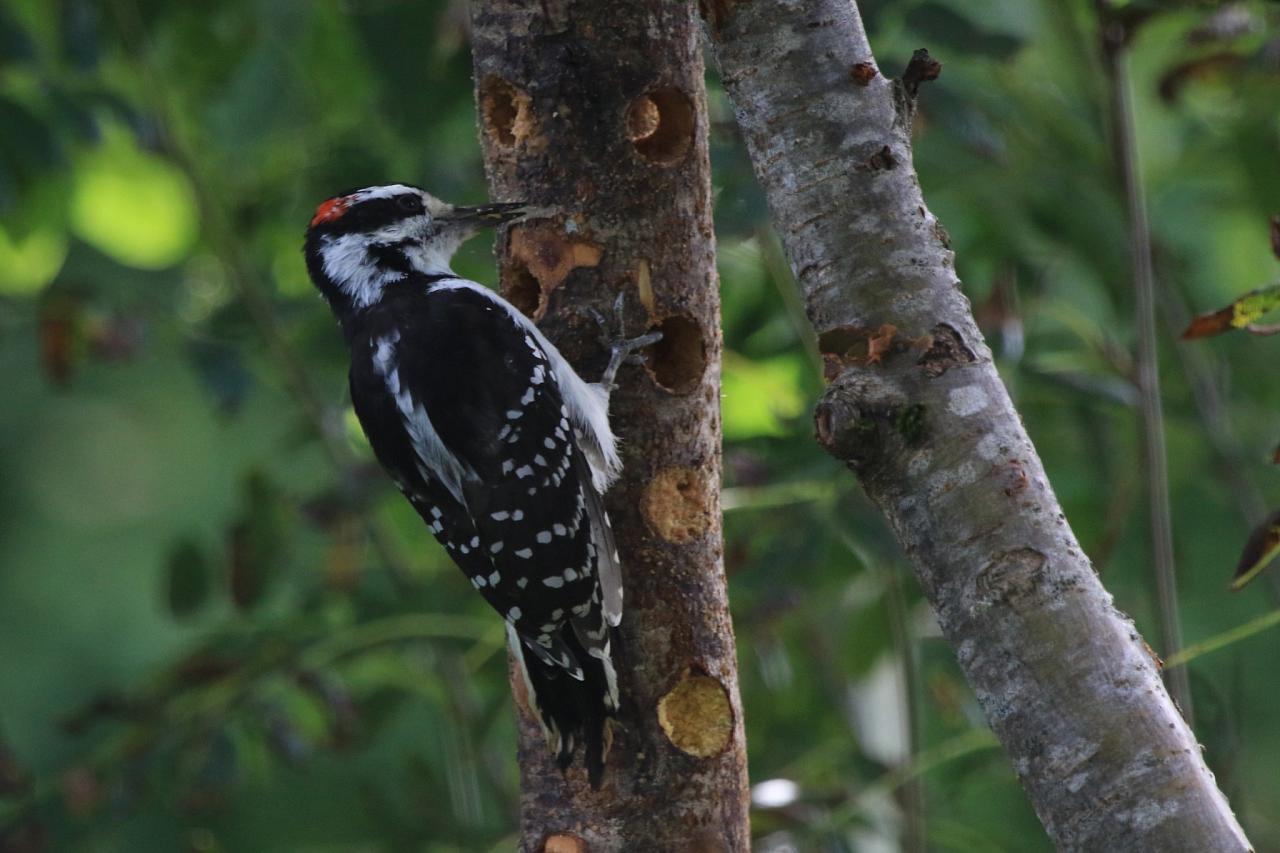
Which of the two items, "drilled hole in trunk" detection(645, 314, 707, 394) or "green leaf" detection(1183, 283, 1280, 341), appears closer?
"green leaf" detection(1183, 283, 1280, 341)

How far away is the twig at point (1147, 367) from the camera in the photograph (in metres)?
2.84

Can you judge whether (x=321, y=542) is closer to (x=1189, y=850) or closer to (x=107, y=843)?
(x=107, y=843)

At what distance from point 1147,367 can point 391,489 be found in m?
2.10

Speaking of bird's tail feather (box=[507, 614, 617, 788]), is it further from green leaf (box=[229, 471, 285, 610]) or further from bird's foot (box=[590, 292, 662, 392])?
green leaf (box=[229, 471, 285, 610])

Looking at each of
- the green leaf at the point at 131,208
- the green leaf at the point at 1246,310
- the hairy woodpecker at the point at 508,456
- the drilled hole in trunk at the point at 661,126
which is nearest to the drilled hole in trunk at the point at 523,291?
the hairy woodpecker at the point at 508,456

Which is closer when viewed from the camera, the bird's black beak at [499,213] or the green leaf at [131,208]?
the bird's black beak at [499,213]

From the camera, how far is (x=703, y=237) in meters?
2.61

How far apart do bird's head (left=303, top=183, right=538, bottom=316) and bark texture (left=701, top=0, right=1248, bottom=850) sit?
160 cm

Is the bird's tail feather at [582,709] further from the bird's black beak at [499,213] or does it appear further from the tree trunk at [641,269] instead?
the bird's black beak at [499,213]

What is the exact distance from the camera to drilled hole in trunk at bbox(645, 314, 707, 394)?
2572mm

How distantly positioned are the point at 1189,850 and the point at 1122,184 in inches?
88.0

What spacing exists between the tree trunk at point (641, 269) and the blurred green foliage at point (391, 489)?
312 mm

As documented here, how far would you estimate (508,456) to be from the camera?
287 centimetres

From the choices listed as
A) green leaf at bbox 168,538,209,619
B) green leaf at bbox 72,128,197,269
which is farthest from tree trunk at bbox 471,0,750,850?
green leaf at bbox 72,128,197,269
